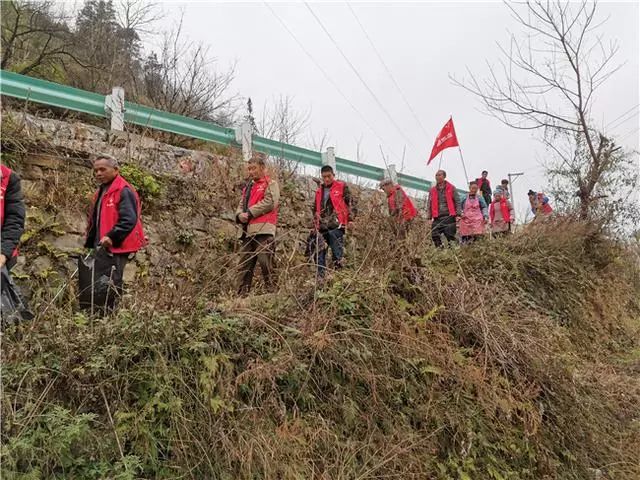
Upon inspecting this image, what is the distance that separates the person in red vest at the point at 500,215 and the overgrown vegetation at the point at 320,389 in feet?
18.3

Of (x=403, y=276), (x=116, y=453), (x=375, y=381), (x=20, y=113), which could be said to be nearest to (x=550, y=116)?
(x=403, y=276)

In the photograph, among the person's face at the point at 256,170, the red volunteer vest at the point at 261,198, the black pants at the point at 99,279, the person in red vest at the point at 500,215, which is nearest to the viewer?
the black pants at the point at 99,279

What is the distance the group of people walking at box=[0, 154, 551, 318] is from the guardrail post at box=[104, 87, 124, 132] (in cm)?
162

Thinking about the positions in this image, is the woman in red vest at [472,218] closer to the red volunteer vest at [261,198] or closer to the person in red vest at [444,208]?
the person in red vest at [444,208]

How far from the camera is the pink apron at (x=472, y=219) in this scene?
9.27 meters

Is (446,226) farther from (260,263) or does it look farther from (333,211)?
(260,263)

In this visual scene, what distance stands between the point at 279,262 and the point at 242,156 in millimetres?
3360

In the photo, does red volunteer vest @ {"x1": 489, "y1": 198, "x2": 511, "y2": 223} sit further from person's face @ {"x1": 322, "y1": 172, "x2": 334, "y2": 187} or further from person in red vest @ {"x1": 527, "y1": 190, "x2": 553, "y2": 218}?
person's face @ {"x1": 322, "y1": 172, "x2": 334, "y2": 187}

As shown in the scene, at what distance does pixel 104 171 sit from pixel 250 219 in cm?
164

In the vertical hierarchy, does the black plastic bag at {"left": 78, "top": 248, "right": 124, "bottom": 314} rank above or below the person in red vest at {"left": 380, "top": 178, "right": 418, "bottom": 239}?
below

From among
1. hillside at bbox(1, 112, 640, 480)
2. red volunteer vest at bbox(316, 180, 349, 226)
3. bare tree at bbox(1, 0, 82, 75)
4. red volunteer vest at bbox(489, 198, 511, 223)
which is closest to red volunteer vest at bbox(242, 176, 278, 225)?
hillside at bbox(1, 112, 640, 480)

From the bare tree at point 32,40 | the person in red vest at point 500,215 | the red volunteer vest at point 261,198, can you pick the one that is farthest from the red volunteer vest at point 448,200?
the bare tree at point 32,40

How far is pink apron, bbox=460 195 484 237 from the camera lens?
9266mm

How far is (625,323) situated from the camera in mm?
8641
